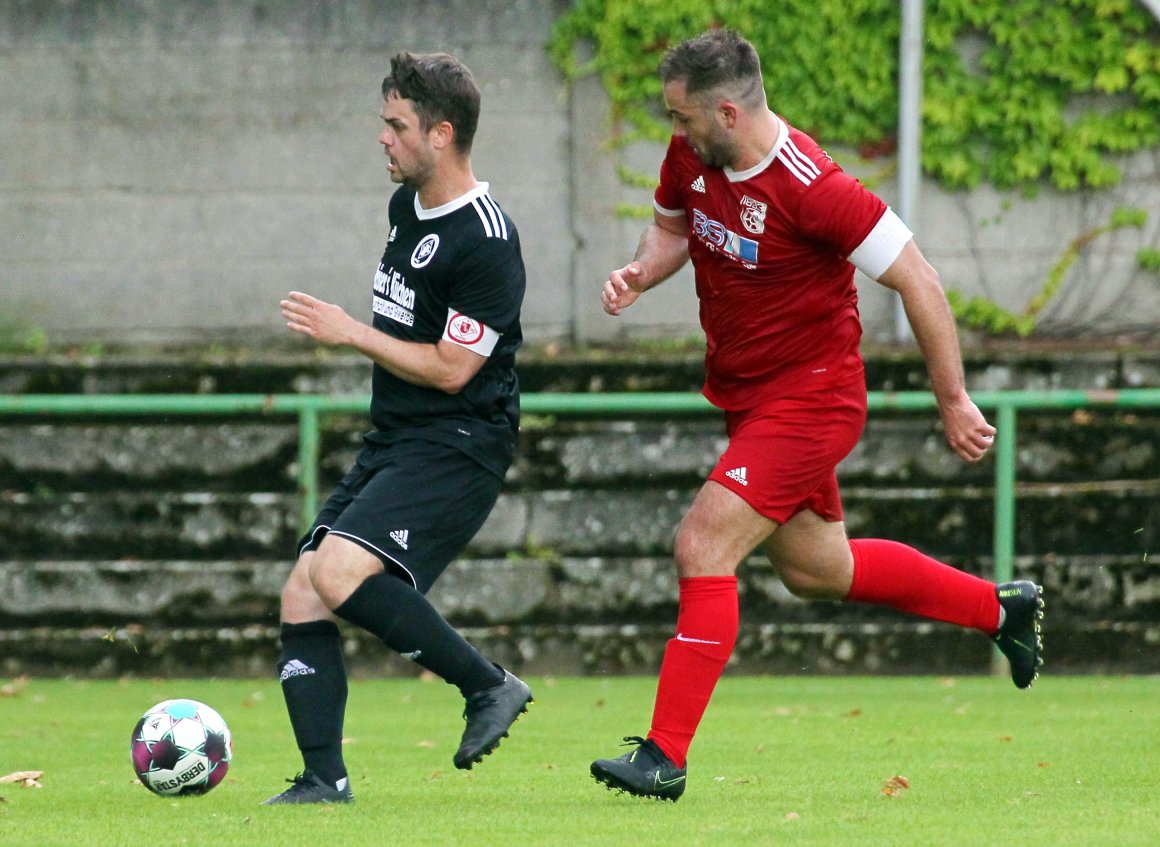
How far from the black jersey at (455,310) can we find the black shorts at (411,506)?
0.05 metres

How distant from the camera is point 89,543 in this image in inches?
358

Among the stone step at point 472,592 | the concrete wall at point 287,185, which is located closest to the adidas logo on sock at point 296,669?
the stone step at point 472,592

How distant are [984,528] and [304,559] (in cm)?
514

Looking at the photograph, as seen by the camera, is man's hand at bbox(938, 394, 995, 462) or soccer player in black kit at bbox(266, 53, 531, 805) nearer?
soccer player in black kit at bbox(266, 53, 531, 805)

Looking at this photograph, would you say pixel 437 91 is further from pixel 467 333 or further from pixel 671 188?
pixel 671 188

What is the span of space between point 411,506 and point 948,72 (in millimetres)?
6087

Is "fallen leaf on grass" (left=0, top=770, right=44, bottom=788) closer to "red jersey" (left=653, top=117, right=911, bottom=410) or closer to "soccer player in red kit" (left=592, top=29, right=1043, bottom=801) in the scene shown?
"soccer player in red kit" (left=592, top=29, right=1043, bottom=801)

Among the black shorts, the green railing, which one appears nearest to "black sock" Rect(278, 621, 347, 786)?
the black shorts

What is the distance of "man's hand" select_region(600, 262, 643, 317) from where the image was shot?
5.04 metres

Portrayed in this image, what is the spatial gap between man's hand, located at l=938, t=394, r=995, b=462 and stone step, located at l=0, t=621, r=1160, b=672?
156 inches

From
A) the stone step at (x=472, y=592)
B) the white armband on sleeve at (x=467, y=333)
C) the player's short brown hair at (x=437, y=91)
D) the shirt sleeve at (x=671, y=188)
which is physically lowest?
the stone step at (x=472, y=592)

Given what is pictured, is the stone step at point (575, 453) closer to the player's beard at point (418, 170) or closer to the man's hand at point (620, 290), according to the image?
the man's hand at point (620, 290)

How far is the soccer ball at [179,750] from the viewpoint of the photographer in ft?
15.8

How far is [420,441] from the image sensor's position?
15.7ft
